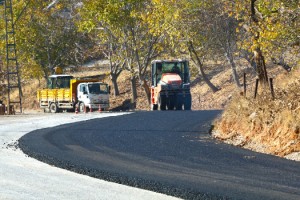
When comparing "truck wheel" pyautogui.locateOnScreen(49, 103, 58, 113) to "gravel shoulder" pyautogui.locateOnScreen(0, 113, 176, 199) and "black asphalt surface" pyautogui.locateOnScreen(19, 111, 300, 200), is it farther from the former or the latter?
"gravel shoulder" pyautogui.locateOnScreen(0, 113, 176, 199)

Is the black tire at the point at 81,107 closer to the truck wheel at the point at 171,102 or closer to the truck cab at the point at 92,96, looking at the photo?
the truck cab at the point at 92,96

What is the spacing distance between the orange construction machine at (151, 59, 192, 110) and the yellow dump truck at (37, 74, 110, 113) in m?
6.65

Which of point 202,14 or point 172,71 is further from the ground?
point 202,14

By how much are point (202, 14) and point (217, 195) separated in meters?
37.6

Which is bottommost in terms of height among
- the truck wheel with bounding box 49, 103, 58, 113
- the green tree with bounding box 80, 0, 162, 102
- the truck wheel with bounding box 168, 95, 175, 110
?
the truck wheel with bounding box 49, 103, 58, 113

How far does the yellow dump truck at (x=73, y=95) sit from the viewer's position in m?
56.6

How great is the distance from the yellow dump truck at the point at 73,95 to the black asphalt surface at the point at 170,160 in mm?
27201

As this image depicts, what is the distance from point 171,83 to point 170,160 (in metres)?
30.9

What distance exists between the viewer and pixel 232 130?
23359 mm

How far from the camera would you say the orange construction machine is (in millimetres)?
48656

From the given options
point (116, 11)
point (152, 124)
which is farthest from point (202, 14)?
point (152, 124)

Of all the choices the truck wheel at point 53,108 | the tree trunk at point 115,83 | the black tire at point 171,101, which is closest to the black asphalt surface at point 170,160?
the black tire at point 171,101

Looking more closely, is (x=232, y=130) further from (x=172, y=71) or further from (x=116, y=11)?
(x=116, y=11)

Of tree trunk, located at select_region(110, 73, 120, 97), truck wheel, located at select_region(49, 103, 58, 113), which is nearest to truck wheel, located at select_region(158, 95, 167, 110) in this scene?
truck wheel, located at select_region(49, 103, 58, 113)
